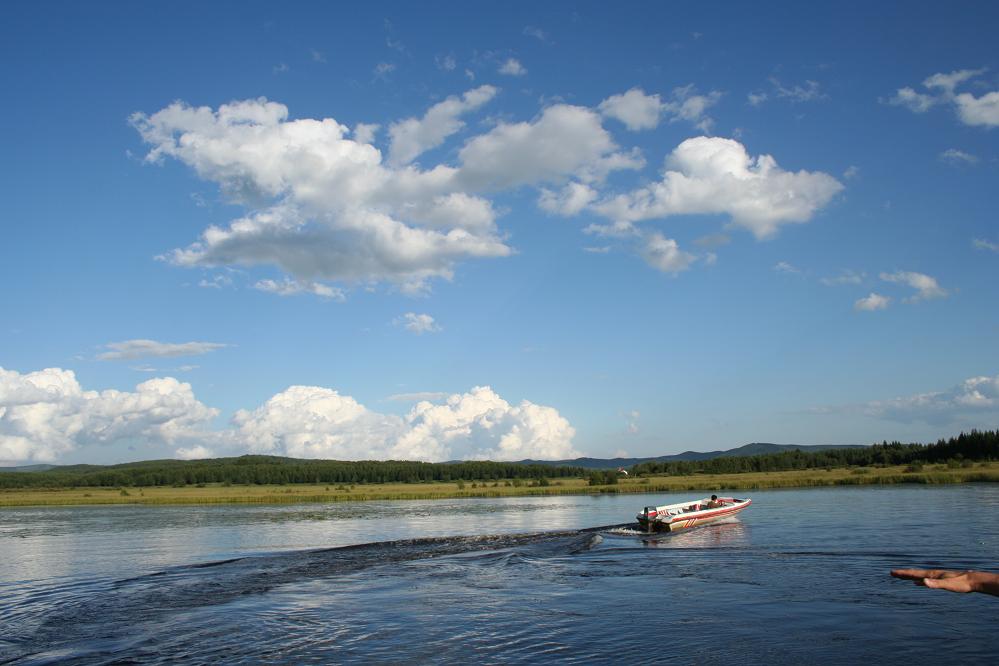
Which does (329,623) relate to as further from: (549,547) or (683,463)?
(683,463)

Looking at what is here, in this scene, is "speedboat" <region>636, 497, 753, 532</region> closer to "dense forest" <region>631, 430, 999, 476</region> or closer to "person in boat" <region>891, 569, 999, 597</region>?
"person in boat" <region>891, 569, 999, 597</region>

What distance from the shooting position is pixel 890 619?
81.7 ft

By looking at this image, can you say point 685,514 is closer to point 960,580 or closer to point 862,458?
point 960,580

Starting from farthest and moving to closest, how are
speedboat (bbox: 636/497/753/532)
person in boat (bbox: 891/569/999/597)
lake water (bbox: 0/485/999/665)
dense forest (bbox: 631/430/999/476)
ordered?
dense forest (bbox: 631/430/999/476) → speedboat (bbox: 636/497/753/532) → lake water (bbox: 0/485/999/665) → person in boat (bbox: 891/569/999/597)

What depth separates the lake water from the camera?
74.3 ft

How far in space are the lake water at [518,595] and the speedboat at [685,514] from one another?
1.27m

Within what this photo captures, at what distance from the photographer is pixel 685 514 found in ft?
191

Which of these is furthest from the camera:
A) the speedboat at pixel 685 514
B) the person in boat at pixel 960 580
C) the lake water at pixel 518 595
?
the speedboat at pixel 685 514

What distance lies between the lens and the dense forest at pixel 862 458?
137375 millimetres

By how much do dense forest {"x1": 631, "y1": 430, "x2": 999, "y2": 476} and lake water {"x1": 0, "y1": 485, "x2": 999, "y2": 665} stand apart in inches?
3462

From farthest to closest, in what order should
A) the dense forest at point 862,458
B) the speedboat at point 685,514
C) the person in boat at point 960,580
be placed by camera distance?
1. the dense forest at point 862,458
2. the speedboat at point 685,514
3. the person in boat at point 960,580

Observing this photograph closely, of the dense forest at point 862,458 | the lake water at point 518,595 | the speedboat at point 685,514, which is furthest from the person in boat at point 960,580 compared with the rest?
the dense forest at point 862,458

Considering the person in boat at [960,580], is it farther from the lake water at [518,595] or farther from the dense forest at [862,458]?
the dense forest at [862,458]

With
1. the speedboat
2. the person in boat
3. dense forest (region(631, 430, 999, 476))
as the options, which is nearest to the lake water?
the speedboat
